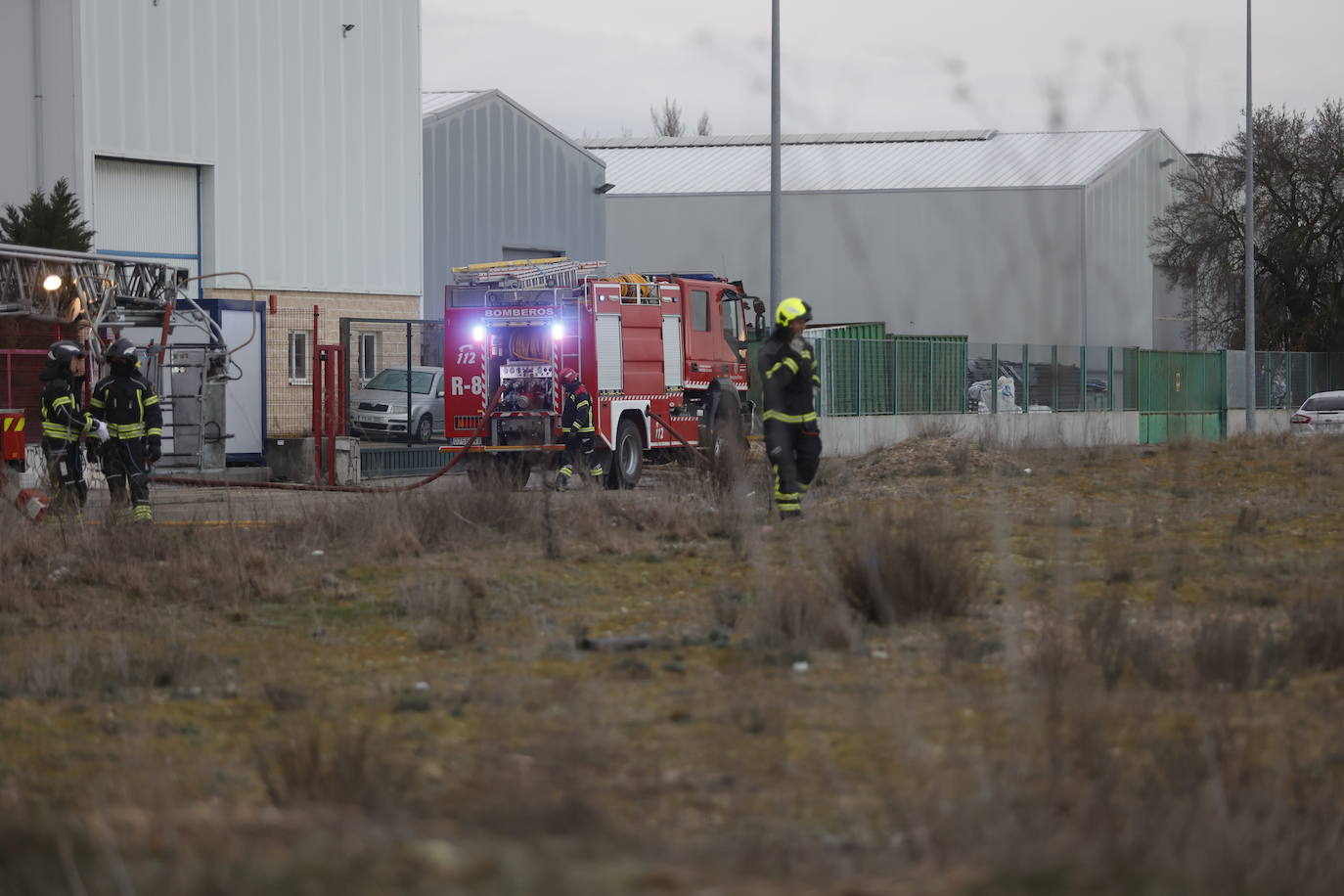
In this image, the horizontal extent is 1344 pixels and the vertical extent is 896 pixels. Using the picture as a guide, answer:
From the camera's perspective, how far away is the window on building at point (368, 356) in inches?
1315

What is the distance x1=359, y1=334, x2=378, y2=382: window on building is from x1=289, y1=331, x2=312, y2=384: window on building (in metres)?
1.13

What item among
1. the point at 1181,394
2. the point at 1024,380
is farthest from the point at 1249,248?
the point at 1181,394

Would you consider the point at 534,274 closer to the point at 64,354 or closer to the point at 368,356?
the point at 64,354

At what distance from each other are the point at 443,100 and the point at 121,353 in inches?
1132

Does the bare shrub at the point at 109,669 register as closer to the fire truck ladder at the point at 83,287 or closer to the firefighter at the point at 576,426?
the fire truck ladder at the point at 83,287

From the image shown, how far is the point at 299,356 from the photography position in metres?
33.2

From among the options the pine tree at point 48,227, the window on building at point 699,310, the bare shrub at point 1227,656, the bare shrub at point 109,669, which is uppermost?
the pine tree at point 48,227

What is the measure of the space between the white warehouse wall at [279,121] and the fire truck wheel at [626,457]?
14.3 meters

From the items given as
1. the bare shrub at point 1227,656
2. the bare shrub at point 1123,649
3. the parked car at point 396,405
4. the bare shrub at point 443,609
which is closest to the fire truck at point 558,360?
the parked car at point 396,405

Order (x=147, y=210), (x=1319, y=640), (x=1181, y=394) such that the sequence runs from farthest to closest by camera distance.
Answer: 1. (x=1181, y=394)
2. (x=147, y=210)
3. (x=1319, y=640)

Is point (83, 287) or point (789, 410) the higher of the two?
point (83, 287)

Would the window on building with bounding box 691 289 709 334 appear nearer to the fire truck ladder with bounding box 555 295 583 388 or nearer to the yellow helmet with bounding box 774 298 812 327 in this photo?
the fire truck ladder with bounding box 555 295 583 388

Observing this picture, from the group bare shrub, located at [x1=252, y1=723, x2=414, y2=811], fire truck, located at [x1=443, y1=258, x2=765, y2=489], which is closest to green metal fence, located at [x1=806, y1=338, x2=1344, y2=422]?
fire truck, located at [x1=443, y1=258, x2=765, y2=489]

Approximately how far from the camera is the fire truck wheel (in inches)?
841
